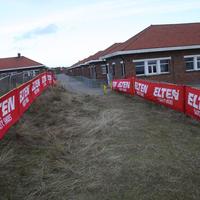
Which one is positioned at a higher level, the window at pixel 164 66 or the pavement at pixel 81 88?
the window at pixel 164 66

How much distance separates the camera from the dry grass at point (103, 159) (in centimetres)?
360

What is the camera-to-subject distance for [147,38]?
22312 millimetres

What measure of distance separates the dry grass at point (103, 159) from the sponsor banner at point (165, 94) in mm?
547

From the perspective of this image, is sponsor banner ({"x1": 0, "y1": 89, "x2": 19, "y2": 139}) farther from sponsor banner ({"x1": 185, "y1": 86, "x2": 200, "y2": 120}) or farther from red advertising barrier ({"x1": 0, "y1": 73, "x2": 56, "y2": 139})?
sponsor banner ({"x1": 185, "y1": 86, "x2": 200, "y2": 120})

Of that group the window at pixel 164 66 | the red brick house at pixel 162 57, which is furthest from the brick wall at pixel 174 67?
the window at pixel 164 66

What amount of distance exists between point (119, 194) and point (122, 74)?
19396mm

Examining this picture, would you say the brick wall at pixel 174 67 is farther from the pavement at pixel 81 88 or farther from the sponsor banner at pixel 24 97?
the sponsor banner at pixel 24 97

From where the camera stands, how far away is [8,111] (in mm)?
5648

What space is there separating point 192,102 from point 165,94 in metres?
1.87

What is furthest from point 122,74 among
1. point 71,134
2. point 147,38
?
point 71,134

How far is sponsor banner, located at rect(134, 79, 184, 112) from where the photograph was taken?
7.73 meters

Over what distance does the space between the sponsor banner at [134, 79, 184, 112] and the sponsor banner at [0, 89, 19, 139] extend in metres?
5.37

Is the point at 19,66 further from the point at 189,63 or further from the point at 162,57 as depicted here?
the point at 189,63

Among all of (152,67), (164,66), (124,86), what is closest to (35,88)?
(124,86)
